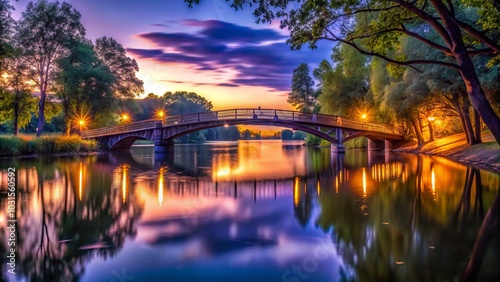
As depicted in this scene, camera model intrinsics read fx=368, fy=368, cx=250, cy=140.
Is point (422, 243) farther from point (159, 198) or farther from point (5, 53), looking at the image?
point (5, 53)

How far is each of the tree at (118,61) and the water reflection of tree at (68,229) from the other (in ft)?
150

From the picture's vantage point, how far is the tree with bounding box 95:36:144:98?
5566 centimetres

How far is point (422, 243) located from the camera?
647 centimetres

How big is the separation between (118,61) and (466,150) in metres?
48.2

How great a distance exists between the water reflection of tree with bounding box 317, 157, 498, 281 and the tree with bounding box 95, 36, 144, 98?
50.0 m

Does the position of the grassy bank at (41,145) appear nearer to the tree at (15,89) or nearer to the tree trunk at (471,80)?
the tree at (15,89)

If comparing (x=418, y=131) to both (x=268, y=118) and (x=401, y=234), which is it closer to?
(x=268, y=118)

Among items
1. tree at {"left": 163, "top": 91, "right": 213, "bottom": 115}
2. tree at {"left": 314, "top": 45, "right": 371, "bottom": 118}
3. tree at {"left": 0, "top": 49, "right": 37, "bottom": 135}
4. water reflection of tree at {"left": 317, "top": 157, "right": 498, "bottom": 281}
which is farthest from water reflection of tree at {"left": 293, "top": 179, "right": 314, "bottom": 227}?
tree at {"left": 163, "top": 91, "right": 213, "bottom": 115}

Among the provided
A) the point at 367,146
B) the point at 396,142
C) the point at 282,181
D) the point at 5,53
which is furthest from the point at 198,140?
the point at 282,181

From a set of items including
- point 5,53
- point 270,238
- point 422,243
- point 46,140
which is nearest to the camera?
point 422,243

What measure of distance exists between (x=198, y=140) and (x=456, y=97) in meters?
90.4

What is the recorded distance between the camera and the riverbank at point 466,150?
837 inches

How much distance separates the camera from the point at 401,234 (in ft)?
23.3

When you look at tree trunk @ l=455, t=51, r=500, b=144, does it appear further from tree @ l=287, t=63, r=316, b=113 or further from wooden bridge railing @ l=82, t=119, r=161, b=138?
tree @ l=287, t=63, r=316, b=113
